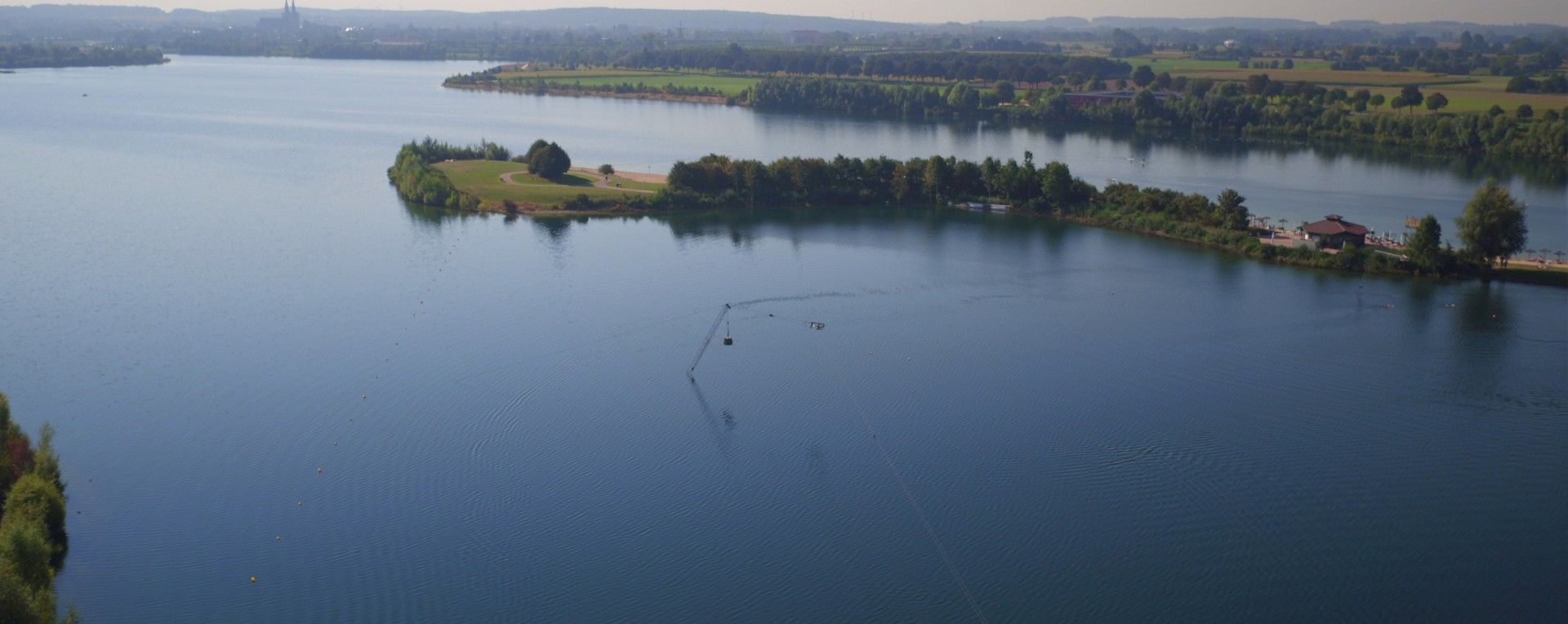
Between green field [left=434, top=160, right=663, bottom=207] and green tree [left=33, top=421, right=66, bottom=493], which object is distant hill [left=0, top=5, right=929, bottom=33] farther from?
green tree [left=33, top=421, right=66, bottom=493]

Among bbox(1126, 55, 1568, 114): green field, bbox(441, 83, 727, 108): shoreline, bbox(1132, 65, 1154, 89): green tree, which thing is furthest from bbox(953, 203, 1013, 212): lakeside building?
bbox(1132, 65, 1154, 89): green tree

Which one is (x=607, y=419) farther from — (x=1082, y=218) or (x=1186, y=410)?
(x=1082, y=218)

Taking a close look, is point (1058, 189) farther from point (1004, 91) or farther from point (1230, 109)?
point (1004, 91)

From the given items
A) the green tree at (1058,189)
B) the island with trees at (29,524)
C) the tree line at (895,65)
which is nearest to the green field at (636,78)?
the tree line at (895,65)

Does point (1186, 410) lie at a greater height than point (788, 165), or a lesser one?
lesser

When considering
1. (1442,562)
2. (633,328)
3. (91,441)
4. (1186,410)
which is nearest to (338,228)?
(633,328)

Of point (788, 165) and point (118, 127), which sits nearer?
point (788, 165)
